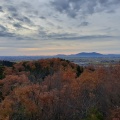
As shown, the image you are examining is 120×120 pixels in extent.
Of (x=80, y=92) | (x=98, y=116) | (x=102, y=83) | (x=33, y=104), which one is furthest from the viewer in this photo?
(x=102, y=83)

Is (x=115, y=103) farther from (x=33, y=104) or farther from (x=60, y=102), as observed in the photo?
(x=33, y=104)

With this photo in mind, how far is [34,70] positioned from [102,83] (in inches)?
1699

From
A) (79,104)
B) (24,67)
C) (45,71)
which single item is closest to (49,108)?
(79,104)

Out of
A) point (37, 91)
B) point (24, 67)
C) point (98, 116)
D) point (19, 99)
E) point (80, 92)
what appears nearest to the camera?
point (98, 116)

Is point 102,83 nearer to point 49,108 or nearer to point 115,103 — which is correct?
point 115,103

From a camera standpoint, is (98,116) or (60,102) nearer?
(98,116)

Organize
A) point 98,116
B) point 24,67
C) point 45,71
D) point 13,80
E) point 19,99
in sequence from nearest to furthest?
point 98,116 → point 19,99 → point 13,80 → point 45,71 → point 24,67

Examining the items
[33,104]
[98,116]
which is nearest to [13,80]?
[33,104]

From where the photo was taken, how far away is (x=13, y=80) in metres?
68.9

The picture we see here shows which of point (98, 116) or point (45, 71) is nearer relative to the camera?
point (98, 116)

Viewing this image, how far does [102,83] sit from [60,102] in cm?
1903

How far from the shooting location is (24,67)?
339 feet

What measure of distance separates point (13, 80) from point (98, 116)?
39700 mm

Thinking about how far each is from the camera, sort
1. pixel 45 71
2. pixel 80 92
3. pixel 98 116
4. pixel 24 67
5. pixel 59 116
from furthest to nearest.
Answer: pixel 24 67 → pixel 45 71 → pixel 80 92 → pixel 59 116 → pixel 98 116
